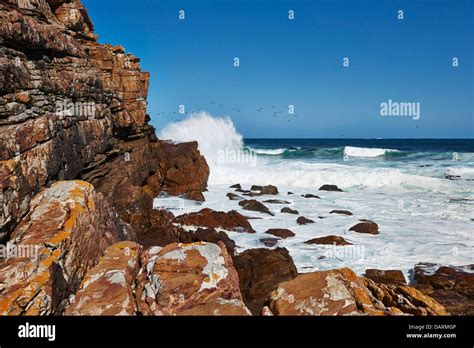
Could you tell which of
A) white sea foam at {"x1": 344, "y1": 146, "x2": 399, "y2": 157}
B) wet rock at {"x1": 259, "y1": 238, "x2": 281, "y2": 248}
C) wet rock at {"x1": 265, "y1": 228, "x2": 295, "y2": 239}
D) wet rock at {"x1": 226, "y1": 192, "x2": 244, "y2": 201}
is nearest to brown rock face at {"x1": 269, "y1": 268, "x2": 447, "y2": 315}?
wet rock at {"x1": 259, "y1": 238, "x2": 281, "y2": 248}

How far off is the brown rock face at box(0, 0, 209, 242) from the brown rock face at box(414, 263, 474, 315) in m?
10.1

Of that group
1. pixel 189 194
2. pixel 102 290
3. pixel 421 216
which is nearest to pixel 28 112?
pixel 102 290

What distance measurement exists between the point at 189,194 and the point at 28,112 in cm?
1537

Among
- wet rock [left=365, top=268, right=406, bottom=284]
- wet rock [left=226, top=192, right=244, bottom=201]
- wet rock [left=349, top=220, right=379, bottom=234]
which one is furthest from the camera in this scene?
wet rock [left=226, top=192, right=244, bottom=201]

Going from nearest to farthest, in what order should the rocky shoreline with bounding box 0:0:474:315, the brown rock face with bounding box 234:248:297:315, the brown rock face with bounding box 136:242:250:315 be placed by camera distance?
the brown rock face with bounding box 136:242:250:315 → the rocky shoreline with bounding box 0:0:474:315 → the brown rock face with bounding box 234:248:297:315

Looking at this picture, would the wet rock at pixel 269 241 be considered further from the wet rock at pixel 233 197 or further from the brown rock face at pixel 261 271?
the wet rock at pixel 233 197

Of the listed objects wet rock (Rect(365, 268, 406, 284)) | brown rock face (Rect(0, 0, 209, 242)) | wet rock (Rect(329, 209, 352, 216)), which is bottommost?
wet rock (Rect(365, 268, 406, 284))

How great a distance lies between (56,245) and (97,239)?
4.26 ft

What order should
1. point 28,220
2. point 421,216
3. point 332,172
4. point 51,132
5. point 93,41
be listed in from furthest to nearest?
point 332,172 < point 421,216 < point 93,41 < point 51,132 < point 28,220

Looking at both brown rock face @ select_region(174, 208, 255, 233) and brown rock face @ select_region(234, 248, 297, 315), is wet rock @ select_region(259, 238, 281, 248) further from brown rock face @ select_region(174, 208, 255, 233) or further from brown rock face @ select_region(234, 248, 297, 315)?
brown rock face @ select_region(234, 248, 297, 315)

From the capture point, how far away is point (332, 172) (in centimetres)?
3653

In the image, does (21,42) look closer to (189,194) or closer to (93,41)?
(93,41)

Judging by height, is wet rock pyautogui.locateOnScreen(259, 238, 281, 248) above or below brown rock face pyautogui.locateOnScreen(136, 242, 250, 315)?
below

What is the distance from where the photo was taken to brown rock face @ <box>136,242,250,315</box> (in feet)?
17.0
